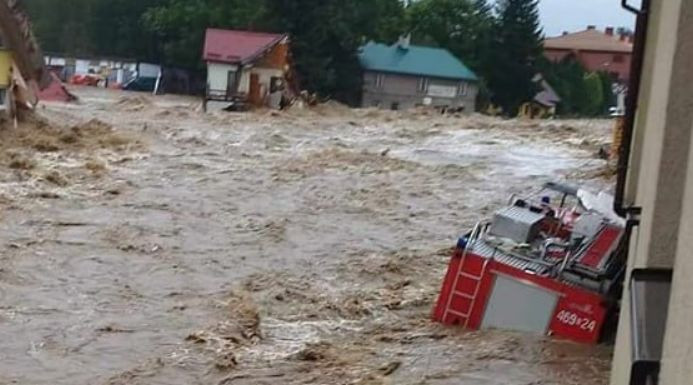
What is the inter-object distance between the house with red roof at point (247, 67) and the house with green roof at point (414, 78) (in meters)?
12.0

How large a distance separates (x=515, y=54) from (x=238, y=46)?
60.6 ft

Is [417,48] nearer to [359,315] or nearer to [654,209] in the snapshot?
[359,315]

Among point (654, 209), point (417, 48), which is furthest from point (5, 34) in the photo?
point (417, 48)

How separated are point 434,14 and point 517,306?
55125 mm

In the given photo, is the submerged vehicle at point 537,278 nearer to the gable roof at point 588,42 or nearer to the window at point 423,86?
the window at point 423,86

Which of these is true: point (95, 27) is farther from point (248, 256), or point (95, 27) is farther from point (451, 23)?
point (248, 256)

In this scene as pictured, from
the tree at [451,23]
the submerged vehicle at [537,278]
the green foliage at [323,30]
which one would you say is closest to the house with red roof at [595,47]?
the tree at [451,23]

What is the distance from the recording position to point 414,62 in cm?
5500

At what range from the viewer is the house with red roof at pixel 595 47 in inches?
3167

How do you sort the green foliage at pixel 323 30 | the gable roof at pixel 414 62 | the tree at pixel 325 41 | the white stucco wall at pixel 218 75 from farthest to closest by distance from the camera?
the gable roof at pixel 414 62, the green foliage at pixel 323 30, the tree at pixel 325 41, the white stucco wall at pixel 218 75

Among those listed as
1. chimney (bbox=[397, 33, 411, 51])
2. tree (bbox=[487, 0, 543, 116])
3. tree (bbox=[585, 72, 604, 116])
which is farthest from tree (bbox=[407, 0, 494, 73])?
tree (bbox=[585, 72, 604, 116])

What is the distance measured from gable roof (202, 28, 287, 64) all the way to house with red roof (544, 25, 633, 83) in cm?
4251

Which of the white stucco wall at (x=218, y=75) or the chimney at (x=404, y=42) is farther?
the chimney at (x=404, y=42)

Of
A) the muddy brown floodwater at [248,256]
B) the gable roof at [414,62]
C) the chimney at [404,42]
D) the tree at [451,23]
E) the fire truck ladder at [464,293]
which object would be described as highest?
the tree at [451,23]
